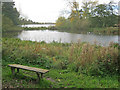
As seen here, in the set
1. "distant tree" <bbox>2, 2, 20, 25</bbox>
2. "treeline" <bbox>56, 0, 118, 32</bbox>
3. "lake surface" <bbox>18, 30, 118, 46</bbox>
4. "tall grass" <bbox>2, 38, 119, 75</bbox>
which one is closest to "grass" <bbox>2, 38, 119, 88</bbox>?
"tall grass" <bbox>2, 38, 119, 75</bbox>

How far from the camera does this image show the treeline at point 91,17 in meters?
18.5

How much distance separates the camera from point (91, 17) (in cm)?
2102

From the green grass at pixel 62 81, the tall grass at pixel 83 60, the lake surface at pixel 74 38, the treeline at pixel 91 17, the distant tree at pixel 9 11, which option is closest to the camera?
the green grass at pixel 62 81

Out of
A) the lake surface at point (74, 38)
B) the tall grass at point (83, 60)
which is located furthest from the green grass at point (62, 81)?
the lake surface at point (74, 38)

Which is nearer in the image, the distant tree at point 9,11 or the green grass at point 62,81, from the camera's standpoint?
the green grass at point 62,81

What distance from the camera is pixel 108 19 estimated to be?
19.1 metres

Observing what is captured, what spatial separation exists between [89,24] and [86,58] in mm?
17587

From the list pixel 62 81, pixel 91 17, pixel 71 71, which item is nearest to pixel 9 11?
pixel 91 17

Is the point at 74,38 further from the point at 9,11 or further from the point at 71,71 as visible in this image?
the point at 9,11

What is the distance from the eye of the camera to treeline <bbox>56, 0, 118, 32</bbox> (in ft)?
60.6

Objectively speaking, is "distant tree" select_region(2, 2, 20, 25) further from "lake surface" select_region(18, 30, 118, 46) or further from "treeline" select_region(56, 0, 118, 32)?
"lake surface" select_region(18, 30, 118, 46)

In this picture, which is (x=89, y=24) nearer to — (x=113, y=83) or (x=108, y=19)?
(x=108, y=19)

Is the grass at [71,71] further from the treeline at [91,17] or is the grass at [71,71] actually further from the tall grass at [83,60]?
the treeline at [91,17]

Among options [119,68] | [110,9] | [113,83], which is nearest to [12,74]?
[113,83]
